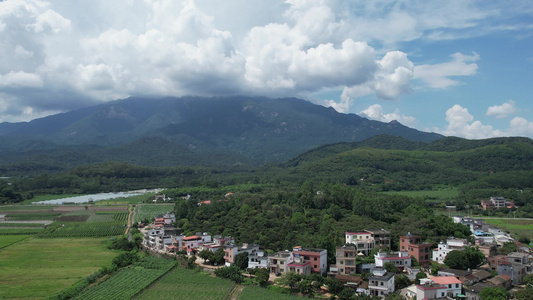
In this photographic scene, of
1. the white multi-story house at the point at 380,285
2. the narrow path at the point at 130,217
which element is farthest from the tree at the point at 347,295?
the narrow path at the point at 130,217

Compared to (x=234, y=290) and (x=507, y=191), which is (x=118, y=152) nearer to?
(x=507, y=191)

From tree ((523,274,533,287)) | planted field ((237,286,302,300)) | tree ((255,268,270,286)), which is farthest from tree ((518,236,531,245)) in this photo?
tree ((255,268,270,286))

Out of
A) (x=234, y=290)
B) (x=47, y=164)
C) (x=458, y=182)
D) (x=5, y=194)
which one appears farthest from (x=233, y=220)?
(x=47, y=164)

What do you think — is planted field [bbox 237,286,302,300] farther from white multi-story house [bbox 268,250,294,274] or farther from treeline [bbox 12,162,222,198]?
treeline [bbox 12,162,222,198]

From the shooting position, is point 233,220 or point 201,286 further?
point 233,220

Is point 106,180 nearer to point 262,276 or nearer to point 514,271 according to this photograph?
point 262,276

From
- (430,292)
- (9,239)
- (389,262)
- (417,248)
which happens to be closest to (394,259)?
(389,262)
